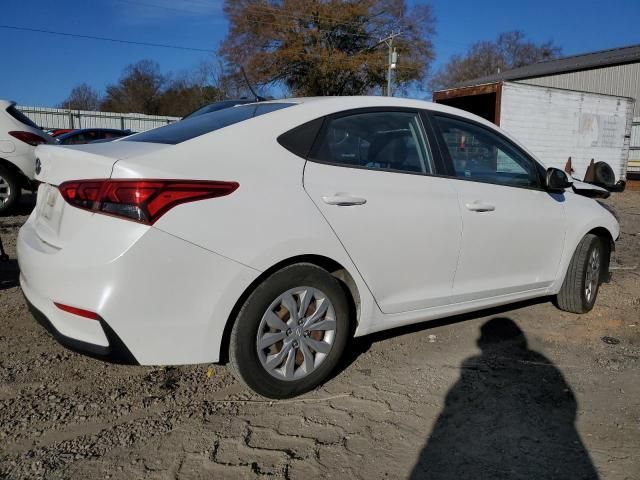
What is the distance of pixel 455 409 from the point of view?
117 inches

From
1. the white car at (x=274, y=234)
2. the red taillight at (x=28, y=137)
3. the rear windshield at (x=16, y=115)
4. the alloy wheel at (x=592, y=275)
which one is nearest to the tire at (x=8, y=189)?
the red taillight at (x=28, y=137)

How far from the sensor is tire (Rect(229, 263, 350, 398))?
2.67 m

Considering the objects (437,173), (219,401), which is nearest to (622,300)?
(437,173)

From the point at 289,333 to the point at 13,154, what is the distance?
700 cm

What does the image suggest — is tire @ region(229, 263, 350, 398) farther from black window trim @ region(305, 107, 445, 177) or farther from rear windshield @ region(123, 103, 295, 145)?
rear windshield @ region(123, 103, 295, 145)

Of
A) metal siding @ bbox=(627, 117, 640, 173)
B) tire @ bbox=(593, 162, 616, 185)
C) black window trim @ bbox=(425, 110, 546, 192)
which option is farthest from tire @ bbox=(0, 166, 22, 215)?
metal siding @ bbox=(627, 117, 640, 173)

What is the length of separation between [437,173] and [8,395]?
9.05ft

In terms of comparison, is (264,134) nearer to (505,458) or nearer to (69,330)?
(69,330)

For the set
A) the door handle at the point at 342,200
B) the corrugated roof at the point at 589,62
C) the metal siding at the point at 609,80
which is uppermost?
the corrugated roof at the point at 589,62

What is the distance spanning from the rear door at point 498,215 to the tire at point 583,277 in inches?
12.8

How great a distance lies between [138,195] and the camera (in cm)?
237

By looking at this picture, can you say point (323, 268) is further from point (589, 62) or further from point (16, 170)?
point (589, 62)

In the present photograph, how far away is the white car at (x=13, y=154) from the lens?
26.2 ft

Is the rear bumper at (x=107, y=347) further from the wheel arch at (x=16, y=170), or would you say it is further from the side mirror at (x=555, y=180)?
the wheel arch at (x=16, y=170)
